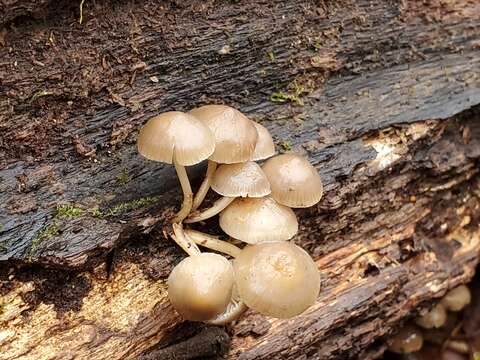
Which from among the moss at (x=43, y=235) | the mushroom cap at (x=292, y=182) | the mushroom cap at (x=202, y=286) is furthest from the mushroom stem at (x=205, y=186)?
the moss at (x=43, y=235)

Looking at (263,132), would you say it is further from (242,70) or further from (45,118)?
(45,118)

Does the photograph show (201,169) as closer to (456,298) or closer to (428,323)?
(428,323)

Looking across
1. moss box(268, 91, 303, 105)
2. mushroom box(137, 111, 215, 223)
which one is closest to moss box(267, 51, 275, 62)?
moss box(268, 91, 303, 105)

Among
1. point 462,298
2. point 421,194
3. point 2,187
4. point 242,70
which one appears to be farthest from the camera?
point 462,298

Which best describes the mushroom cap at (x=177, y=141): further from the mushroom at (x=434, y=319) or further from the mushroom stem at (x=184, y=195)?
the mushroom at (x=434, y=319)

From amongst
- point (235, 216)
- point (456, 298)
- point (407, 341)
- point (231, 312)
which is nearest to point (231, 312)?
point (231, 312)

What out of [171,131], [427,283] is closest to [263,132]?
[171,131]
